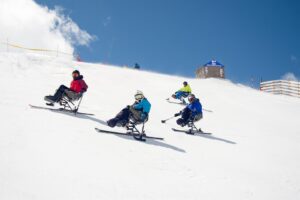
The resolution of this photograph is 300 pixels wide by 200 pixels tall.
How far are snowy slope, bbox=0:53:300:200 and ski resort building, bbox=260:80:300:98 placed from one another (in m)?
23.0

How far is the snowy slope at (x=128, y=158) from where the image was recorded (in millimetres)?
5020

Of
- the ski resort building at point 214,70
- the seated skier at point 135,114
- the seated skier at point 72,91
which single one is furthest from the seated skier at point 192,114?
the ski resort building at point 214,70

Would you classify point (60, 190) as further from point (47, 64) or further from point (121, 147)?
point (47, 64)

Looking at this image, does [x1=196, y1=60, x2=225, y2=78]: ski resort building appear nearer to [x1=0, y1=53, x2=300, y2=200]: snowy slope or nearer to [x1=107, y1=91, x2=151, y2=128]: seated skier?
[x1=0, y1=53, x2=300, y2=200]: snowy slope

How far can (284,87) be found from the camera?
37.9 meters

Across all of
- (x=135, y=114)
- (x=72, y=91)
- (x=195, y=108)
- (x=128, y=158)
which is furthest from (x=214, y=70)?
(x=128, y=158)

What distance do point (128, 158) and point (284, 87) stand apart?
115 feet

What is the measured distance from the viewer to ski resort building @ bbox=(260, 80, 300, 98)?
36844mm

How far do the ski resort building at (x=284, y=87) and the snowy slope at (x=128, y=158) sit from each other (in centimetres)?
2302

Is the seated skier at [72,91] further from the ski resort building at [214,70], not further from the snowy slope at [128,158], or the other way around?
the ski resort building at [214,70]

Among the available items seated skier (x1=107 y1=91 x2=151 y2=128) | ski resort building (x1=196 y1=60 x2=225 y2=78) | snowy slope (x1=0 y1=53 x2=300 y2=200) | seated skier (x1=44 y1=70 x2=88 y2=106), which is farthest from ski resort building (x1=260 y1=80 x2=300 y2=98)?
seated skier (x1=107 y1=91 x2=151 y2=128)

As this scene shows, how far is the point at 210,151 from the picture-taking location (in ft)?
30.1

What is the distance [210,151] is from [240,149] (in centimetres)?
146

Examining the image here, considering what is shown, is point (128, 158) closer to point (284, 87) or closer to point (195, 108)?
point (195, 108)
